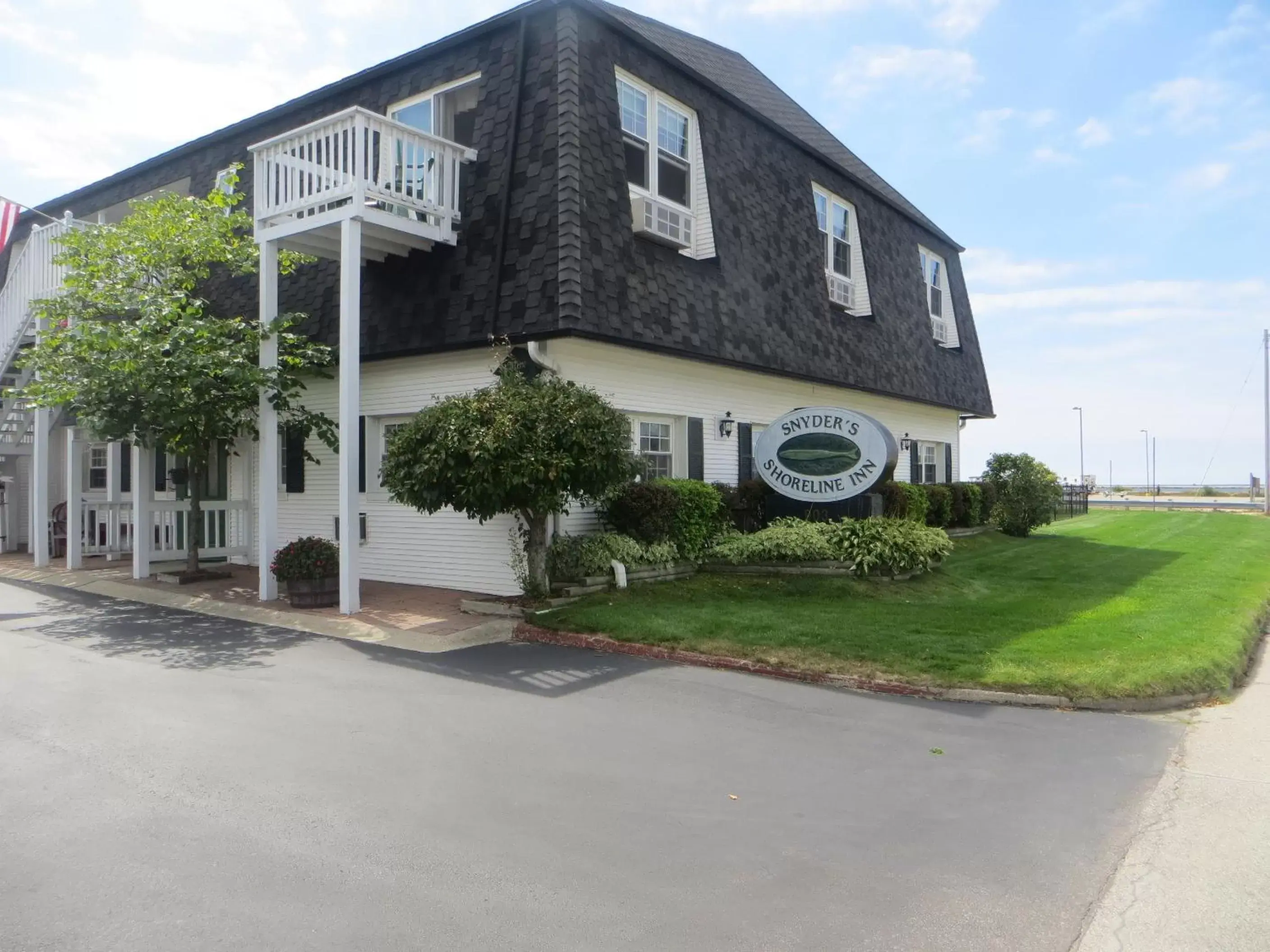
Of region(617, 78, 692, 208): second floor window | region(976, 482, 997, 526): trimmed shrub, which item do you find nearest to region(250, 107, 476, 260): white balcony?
region(617, 78, 692, 208): second floor window

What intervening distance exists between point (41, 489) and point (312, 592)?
7676mm

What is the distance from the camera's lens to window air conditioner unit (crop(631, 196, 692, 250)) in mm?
11797

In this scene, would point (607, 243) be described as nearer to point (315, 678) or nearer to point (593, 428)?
point (593, 428)

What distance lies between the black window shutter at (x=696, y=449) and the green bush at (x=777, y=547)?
1228mm

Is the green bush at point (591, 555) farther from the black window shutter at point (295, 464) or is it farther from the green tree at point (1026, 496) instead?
the green tree at point (1026, 496)

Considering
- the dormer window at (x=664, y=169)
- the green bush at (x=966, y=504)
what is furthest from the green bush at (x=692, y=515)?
the green bush at (x=966, y=504)

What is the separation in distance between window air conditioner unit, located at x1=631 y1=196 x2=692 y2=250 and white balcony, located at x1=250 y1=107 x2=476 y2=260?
2266mm

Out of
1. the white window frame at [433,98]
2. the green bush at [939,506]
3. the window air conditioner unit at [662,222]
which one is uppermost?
the white window frame at [433,98]

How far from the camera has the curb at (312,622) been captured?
8781 millimetres

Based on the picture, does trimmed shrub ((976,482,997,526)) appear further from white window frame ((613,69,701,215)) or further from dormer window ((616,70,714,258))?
white window frame ((613,69,701,215))

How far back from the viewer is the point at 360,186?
33.1 ft

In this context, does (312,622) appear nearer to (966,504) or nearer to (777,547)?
(777,547)

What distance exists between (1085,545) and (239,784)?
58.5ft

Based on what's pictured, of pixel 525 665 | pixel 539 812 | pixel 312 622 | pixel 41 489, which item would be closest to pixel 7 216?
pixel 41 489
